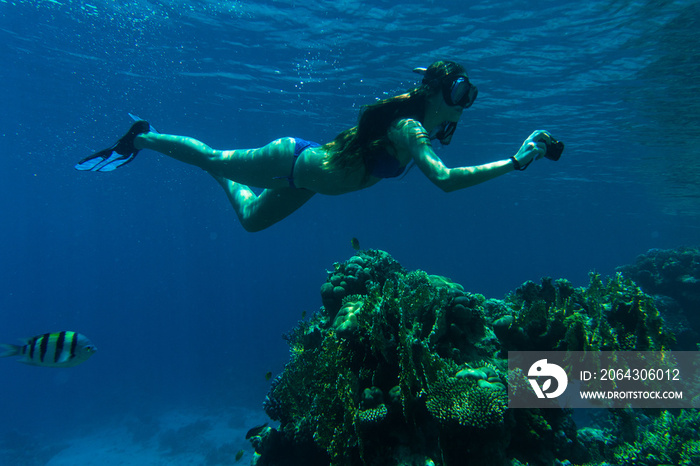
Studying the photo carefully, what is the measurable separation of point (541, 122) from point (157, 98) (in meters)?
24.4

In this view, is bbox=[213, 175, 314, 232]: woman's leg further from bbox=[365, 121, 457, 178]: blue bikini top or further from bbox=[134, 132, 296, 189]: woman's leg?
bbox=[365, 121, 457, 178]: blue bikini top

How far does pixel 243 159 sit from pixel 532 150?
334 cm

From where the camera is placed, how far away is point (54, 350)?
13.6ft

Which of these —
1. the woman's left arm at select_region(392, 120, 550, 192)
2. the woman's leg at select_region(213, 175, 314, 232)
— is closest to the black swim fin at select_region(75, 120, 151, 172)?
the woman's leg at select_region(213, 175, 314, 232)

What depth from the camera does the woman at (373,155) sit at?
300 cm

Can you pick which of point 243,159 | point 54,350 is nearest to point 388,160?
point 243,159

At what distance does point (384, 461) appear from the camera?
9.20ft

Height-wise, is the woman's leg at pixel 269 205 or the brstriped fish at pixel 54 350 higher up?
the woman's leg at pixel 269 205

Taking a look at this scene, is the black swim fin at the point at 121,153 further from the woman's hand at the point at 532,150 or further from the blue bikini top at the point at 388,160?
the woman's hand at the point at 532,150

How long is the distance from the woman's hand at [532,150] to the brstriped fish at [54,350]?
16.7ft

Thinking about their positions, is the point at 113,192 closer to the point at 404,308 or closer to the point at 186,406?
the point at 186,406

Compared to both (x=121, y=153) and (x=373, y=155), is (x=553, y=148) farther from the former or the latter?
(x=121, y=153)

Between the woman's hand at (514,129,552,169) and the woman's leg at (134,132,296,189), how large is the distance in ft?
8.17

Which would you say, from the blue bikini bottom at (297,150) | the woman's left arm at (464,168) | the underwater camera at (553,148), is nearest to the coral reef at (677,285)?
the underwater camera at (553,148)
